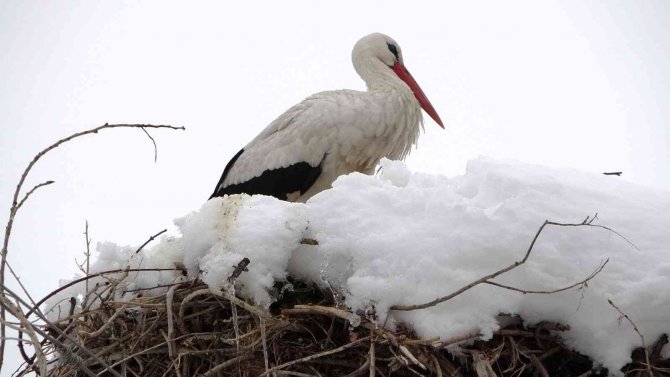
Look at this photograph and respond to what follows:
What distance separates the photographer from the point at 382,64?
482 centimetres

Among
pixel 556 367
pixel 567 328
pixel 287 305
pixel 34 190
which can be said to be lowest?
pixel 556 367

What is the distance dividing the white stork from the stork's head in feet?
0.33

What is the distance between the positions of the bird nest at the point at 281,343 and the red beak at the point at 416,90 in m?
2.77

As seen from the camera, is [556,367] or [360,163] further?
[360,163]

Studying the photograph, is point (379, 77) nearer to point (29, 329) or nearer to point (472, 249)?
point (472, 249)

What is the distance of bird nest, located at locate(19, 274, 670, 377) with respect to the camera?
5.71 ft

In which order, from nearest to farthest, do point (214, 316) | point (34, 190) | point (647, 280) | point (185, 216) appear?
point (647, 280) < point (34, 190) < point (214, 316) < point (185, 216)

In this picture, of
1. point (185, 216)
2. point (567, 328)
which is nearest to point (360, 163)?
point (185, 216)

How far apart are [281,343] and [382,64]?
314 centimetres

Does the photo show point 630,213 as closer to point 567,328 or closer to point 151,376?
point 567,328

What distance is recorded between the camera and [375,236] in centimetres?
194

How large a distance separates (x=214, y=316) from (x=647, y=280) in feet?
4.06

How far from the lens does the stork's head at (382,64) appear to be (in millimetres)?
4699

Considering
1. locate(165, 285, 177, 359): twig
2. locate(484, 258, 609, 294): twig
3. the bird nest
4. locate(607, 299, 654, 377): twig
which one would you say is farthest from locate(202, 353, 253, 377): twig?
locate(607, 299, 654, 377): twig
